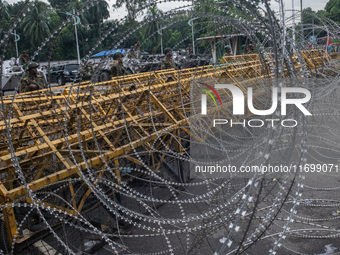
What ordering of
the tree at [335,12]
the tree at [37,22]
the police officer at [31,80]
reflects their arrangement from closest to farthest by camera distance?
the police officer at [31,80], the tree at [37,22], the tree at [335,12]

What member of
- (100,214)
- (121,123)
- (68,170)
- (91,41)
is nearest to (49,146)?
(68,170)

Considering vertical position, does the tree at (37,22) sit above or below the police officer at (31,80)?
above

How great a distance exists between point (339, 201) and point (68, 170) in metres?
3.45

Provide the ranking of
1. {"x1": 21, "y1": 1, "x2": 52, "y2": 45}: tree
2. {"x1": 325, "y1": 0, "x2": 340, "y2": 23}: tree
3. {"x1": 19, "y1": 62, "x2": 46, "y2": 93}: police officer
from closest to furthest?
{"x1": 19, "y1": 62, "x2": 46, "y2": 93}: police officer
{"x1": 21, "y1": 1, "x2": 52, "y2": 45}: tree
{"x1": 325, "y1": 0, "x2": 340, "y2": 23}: tree

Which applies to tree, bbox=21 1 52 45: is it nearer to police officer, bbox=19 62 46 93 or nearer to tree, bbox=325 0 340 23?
tree, bbox=325 0 340 23

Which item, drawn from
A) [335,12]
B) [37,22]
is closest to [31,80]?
[37,22]

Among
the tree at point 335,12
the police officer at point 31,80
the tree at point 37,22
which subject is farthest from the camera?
the tree at point 335,12

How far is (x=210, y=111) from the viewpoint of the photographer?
7.14 m

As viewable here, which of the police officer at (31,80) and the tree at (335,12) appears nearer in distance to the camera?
the police officer at (31,80)

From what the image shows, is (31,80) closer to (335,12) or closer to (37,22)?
(37,22)

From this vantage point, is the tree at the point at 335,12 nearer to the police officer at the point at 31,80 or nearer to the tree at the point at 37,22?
the tree at the point at 37,22

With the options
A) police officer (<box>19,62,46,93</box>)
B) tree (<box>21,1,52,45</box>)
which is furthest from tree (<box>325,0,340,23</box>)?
police officer (<box>19,62,46,93</box>)

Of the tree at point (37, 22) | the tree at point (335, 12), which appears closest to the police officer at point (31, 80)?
the tree at point (37, 22)

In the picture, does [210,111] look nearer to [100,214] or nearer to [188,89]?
[188,89]
